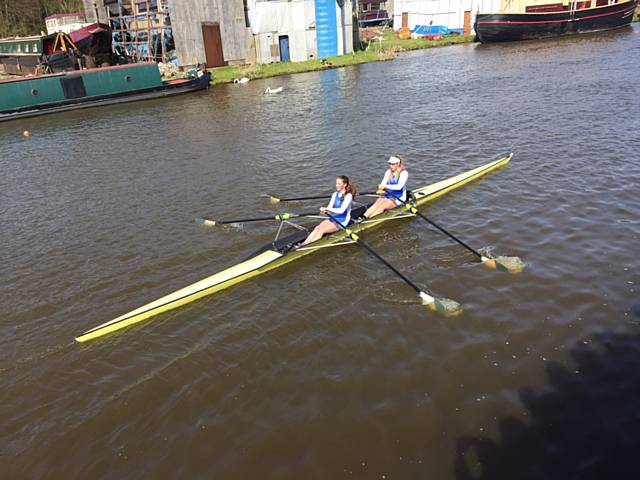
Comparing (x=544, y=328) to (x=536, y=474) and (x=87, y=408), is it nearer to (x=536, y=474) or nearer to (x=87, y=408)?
(x=536, y=474)

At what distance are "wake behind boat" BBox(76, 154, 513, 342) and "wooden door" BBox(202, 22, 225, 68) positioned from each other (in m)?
32.3

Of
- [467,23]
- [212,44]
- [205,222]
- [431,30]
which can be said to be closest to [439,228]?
[205,222]

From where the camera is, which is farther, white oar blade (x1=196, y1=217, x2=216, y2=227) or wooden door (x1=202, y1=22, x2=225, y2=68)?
wooden door (x1=202, y1=22, x2=225, y2=68)

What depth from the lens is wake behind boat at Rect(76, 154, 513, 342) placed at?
9.22 m

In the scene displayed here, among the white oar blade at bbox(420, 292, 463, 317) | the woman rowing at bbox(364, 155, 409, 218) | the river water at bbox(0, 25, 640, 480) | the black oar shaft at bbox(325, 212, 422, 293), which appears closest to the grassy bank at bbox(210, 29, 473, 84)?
the river water at bbox(0, 25, 640, 480)

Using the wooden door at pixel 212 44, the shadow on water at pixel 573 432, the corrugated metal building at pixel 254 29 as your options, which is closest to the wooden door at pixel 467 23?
the corrugated metal building at pixel 254 29

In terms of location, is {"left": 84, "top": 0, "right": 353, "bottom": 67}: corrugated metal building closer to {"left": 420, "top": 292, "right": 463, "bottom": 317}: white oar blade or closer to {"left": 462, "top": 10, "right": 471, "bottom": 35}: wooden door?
{"left": 462, "top": 10, "right": 471, "bottom": 35}: wooden door

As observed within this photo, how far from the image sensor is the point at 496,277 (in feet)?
32.7

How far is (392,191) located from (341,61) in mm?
34967

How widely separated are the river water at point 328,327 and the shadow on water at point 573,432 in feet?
0.09

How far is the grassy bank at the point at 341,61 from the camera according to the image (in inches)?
1547

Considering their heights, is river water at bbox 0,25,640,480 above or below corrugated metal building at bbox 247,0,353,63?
below

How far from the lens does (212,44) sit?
4000 cm

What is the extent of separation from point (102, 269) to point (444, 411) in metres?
8.78
